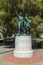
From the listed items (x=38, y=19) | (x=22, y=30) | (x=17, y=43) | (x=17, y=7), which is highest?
(x=17, y=7)

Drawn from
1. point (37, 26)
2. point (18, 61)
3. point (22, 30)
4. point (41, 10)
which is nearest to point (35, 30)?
point (37, 26)

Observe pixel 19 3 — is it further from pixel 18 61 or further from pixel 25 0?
pixel 18 61

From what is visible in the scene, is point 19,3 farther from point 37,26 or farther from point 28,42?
point 28,42

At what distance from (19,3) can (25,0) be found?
0.82 m

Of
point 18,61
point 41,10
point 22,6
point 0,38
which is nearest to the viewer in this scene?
point 18,61

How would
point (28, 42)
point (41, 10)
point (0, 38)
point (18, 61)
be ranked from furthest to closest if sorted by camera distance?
1. point (0, 38)
2. point (41, 10)
3. point (28, 42)
4. point (18, 61)

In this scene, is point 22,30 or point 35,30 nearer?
point 22,30

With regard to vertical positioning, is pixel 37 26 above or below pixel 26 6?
below

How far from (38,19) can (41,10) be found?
190cm

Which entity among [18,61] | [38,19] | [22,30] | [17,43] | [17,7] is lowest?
[18,61]

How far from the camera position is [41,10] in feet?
74.9

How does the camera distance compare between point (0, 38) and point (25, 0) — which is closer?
point (25, 0)

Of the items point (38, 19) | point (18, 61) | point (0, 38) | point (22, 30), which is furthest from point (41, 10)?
point (0, 38)

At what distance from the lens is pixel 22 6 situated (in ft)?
69.3
